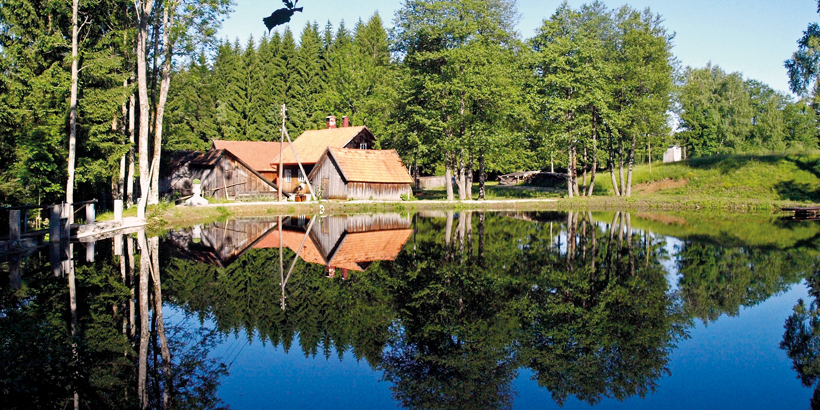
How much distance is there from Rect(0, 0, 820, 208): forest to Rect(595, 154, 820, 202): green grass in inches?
119

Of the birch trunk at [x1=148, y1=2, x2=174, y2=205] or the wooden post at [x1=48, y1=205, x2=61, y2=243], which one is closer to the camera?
the wooden post at [x1=48, y1=205, x2=61, y2=243]

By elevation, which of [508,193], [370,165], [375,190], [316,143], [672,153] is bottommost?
[508,193]

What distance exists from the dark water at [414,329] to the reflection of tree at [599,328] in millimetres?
39

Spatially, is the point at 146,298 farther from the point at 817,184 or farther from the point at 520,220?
the point at 817,184

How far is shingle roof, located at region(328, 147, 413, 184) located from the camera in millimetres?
40969

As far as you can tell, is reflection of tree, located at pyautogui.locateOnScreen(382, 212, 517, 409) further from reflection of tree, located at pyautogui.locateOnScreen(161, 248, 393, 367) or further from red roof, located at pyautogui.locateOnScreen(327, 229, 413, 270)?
red roof, located at pyautogui.locateOnScreen(327, 229, 413, 270)

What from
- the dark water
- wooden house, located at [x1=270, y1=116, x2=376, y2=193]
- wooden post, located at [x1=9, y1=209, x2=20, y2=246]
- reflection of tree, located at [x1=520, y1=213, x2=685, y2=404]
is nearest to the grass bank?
wooden house, located at [x1=270, y1=116, x2=376, y2=193]

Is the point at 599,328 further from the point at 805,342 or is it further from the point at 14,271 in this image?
the point at 14,271

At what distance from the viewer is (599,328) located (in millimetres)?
9086

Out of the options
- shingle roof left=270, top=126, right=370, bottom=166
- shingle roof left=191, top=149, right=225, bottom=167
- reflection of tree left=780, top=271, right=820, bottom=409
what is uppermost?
shingle roof left=270, top=126, right=370, bottom=166

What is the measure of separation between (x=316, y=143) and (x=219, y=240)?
29199mm

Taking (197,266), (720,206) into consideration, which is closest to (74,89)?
(197,266)

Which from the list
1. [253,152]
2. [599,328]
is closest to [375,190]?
[253,152]

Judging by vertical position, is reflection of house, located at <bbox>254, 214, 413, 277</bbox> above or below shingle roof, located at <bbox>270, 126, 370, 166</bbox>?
below
